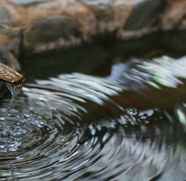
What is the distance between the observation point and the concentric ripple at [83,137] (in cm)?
387

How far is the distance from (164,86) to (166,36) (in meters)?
1.69

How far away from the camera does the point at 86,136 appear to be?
14.0ft

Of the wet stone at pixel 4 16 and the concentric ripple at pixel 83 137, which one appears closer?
the concentric ripple at pixel 83 137

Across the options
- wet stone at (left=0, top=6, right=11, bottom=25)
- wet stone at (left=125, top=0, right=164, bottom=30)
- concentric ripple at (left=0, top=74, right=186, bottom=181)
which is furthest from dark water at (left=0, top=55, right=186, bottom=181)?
wet stone at (left=125, top=0, right=164, bottom=30)

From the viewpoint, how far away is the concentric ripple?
3.87 m

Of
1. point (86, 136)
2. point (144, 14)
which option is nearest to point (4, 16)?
point (144, 14)

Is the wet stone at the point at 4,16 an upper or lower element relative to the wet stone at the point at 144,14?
lower

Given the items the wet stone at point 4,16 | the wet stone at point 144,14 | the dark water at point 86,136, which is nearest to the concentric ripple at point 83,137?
the dark water at point 86,136

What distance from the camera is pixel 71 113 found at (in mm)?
4609

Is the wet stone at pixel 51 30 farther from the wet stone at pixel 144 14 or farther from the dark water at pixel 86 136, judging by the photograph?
the dark water at pixel 86 136

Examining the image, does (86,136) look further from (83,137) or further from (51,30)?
(51,30)

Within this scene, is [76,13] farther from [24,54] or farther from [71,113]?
[71,113]

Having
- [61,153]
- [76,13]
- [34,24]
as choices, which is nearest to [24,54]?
[34,24]

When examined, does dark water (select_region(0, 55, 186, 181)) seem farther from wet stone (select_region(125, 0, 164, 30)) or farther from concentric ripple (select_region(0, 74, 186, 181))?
wet stone (select_region(125, 0, 164, 30))
